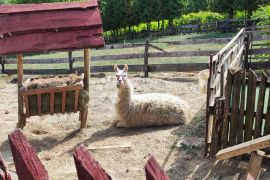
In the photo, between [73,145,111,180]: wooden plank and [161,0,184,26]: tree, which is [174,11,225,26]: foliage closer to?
[161,0,184,26]: tree

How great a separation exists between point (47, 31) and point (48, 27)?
0.09 m

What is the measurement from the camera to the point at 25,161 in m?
1.32

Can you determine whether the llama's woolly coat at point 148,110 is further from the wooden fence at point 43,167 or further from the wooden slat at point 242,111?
the wooden fence at point 43,167

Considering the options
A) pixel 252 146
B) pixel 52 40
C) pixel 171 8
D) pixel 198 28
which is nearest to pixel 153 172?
pixel 252 146

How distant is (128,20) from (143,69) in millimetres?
24288

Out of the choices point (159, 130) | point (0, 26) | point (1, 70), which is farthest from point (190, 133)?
point (1, 70)

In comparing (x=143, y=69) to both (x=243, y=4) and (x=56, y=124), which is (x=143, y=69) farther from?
(x=243, y=4)

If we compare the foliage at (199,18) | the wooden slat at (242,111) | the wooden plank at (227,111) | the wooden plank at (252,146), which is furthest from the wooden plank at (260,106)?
the foliage at (199,18)

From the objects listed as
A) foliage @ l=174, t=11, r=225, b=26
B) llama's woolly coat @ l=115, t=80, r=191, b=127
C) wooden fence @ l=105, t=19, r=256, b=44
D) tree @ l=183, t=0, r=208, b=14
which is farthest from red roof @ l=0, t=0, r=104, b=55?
tree @ l=183, t=0, r=208, b=14

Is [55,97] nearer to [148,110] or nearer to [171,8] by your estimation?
[148,110]

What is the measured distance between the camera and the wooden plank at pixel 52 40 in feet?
23.2

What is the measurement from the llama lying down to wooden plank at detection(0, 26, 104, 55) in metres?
0.92

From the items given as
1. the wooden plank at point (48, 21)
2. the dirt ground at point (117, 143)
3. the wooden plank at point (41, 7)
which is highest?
the wooden plank at point (41, 7)

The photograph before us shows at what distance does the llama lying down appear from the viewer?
8.02 metres
